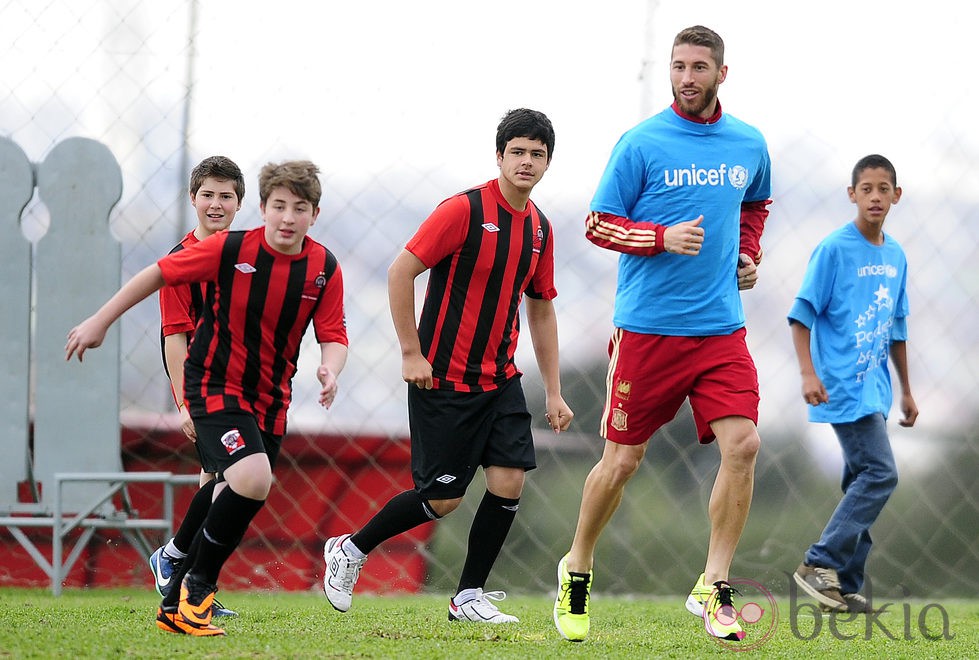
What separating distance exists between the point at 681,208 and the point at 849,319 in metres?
1.68

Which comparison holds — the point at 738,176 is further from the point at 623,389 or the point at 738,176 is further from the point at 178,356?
the point at 178,356

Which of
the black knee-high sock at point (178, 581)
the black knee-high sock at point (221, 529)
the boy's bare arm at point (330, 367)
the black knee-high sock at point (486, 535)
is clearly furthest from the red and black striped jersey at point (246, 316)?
the black knee-high sock at point (486, 535)

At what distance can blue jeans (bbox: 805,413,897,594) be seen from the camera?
491 cm

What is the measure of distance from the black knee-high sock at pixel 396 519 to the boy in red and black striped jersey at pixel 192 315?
0.55 meters

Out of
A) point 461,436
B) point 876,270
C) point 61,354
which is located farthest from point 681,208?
point 61,354

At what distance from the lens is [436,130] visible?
227 inches

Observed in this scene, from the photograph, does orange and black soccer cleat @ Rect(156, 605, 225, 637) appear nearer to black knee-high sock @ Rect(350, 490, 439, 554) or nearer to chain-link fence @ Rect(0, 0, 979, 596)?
black knee-high sock @ Rect(350, 490, 439, 554)

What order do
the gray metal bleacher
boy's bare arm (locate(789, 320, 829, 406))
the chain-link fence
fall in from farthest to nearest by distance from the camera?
the chain-link fence
the gray metal bleacher
boy's bare arm (locate(789, 320, 829, 406))

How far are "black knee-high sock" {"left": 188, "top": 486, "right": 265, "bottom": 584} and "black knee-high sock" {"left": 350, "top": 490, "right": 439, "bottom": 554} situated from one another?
0.67 metres

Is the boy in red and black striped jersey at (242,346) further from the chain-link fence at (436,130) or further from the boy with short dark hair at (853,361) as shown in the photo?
the boy with short dark hair at (853,361)

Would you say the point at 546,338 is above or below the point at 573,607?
above

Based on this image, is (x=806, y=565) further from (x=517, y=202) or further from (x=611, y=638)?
(x=517, y=202)

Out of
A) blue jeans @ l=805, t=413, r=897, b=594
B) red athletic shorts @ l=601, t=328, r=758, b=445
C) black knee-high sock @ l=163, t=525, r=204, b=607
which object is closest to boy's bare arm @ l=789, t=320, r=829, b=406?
blue jeans @ l=805, t=413, r=897, b=594

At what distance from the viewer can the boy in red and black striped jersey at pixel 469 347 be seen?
399 cm
